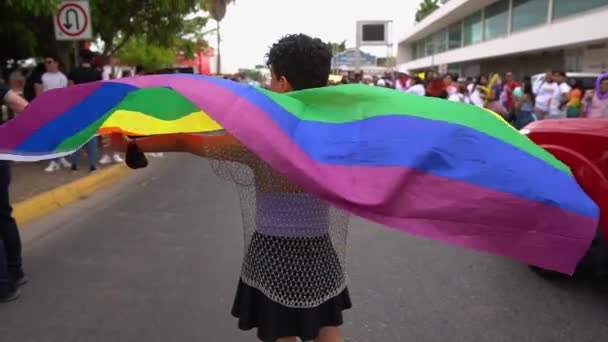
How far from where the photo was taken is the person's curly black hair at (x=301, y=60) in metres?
2.11

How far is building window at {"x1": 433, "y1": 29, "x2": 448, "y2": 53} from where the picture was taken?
53438 millimetres

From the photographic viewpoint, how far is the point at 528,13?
30859 millimetres

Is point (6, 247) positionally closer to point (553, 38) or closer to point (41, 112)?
point (41, 112)

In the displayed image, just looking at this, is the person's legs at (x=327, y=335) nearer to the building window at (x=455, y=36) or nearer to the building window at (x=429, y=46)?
the building window at (x=455, y=36)

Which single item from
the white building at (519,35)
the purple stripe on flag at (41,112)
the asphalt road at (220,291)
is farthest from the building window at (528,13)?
the purple stripe on flag at (41,112)

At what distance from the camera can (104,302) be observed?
13.4 feet

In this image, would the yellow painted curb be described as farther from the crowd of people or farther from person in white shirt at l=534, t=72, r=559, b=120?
person in white shirt at l=534, t=72, r=559, b=120

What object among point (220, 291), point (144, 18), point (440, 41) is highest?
point (440, 41)

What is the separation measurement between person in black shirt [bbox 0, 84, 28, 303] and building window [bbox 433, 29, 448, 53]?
5210 centimetres

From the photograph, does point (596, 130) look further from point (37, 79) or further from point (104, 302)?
point (37, 79)

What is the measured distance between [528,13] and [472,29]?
42.4 ft

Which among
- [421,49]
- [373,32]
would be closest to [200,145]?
[373,32]

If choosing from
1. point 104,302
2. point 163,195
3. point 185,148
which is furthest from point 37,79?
point 185,148

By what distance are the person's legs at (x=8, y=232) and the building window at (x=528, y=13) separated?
2879 cm
